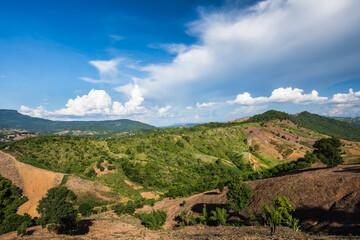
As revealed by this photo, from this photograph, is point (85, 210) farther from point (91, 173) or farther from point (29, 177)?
point (29, 177)

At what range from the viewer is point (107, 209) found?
5900cm

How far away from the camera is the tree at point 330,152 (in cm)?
4447

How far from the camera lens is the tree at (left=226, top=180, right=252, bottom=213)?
1469 inches

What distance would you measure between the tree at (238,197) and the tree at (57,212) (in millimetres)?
32966

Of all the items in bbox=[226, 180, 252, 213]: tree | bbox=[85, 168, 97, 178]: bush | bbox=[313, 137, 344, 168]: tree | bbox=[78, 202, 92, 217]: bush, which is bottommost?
bbox=[78, 202, 92, 217]: bush

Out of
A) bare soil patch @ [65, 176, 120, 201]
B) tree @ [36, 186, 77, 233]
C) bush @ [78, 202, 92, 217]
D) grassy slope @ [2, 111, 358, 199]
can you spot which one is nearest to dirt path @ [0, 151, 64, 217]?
grassy slope @ [2, 111, 358, 199]

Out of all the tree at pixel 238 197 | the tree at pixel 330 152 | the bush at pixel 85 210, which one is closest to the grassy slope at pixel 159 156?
the bush at pixel 85 210

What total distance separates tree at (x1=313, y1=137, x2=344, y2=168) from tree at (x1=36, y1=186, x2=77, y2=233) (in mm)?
63060

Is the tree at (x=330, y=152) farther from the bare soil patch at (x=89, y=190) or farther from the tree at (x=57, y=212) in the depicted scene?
the bare soil patch at (x=89, y=190)

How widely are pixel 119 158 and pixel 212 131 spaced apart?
118 m

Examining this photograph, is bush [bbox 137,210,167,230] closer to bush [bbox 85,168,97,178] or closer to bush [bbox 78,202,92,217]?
bush [bbox 78,202,92,217]

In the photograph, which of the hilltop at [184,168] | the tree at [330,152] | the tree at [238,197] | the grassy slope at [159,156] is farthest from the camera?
the grassy slope at [159,156]

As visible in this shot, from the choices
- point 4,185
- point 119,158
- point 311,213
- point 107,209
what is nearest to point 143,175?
point 119,158

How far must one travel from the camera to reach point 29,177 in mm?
68688
